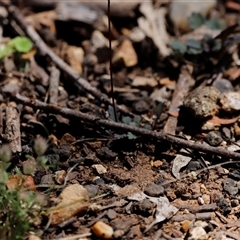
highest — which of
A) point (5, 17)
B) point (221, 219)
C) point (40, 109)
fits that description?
point (5, 17)

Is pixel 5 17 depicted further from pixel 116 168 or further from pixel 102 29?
pixel 116 168

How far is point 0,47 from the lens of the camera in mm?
3209

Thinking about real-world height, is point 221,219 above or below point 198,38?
below

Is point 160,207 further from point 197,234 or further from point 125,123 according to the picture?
point 125,123

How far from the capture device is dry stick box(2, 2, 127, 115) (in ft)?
9.68

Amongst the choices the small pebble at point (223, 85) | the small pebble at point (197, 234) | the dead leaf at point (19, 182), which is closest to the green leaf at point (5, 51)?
the dead leaf at point (19, 182)

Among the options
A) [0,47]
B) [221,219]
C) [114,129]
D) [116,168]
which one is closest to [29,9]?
[0,47]

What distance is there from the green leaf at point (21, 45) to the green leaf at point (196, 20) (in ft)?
3.26

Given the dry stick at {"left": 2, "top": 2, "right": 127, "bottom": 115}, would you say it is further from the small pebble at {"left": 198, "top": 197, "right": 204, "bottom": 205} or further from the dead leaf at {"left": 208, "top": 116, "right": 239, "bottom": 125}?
the small pebble at {"left": 198, "top": 197, "right": 204, "bottom": 205}

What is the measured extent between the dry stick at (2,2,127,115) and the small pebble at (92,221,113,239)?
0.80m

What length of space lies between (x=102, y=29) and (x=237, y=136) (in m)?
1.20

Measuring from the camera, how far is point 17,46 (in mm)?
3184

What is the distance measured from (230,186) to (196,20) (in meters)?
1.18

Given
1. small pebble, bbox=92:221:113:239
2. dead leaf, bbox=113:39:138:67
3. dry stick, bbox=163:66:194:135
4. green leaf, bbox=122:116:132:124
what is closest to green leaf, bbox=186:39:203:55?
dry stick, bbox=163:66:194:135
